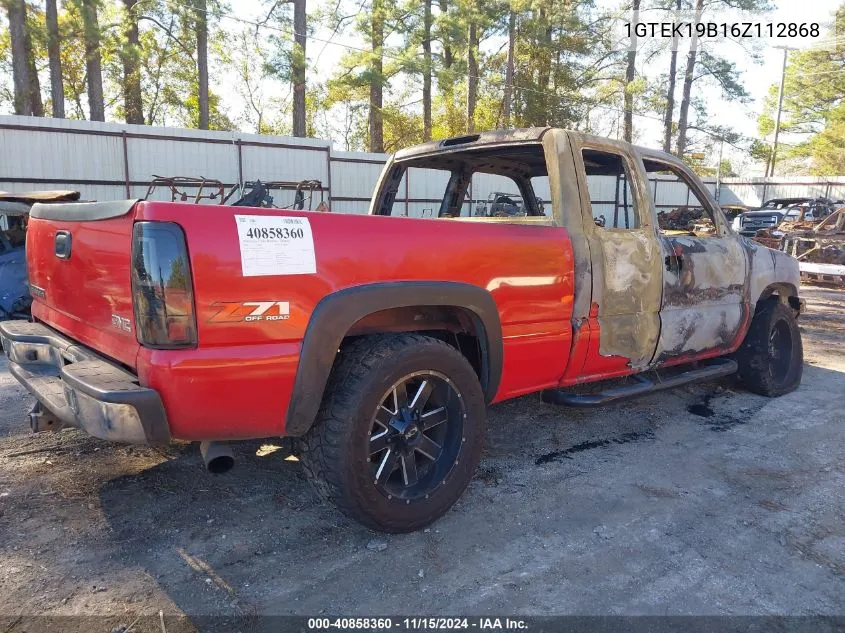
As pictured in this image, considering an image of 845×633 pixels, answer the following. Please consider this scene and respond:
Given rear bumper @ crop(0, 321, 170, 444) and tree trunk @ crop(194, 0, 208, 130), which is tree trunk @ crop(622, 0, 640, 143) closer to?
tree trunk @ crop(194, 0, 208, 130)

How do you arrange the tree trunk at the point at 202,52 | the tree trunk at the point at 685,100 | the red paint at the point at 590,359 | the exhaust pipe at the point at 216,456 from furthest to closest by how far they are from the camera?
the tree trunk at the point at 685,100, the tree trunk at the point at 202,52, the red paint at the point at 590,359, the exhaust pipe at the point at 216,456

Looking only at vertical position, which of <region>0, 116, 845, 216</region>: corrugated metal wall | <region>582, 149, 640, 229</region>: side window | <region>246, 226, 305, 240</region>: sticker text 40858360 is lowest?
<region>246, 226, 305, 240</region>: sticker text 40858360

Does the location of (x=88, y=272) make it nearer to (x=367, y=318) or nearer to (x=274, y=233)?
(x=274, y=233)

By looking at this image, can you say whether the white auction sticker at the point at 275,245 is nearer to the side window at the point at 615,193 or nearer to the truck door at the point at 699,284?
the side window at the point at 615,193

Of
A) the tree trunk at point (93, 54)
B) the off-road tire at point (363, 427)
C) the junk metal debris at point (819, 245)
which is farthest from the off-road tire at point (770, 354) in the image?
the tree trunk at point (93, 54)

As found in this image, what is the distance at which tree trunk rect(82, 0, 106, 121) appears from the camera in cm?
1695

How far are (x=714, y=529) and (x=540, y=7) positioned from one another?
2911 cm

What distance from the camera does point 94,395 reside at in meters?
2.27

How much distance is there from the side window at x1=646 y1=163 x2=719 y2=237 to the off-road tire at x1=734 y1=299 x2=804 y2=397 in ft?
3.31

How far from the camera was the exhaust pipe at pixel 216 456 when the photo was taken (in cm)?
248

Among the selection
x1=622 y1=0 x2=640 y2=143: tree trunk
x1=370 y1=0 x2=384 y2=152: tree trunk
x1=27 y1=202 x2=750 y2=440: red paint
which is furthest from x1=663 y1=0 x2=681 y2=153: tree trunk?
x1=27 y1=202 x2=750 y2=440: red paint

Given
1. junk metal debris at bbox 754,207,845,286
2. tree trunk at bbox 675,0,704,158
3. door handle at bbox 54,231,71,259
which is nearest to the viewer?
door handle at bbox 54,231,71,259

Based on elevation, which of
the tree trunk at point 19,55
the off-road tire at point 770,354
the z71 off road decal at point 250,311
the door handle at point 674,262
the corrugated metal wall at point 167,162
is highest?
the tree trunk at point 19,55

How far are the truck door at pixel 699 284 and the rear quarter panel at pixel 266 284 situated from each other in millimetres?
1532
